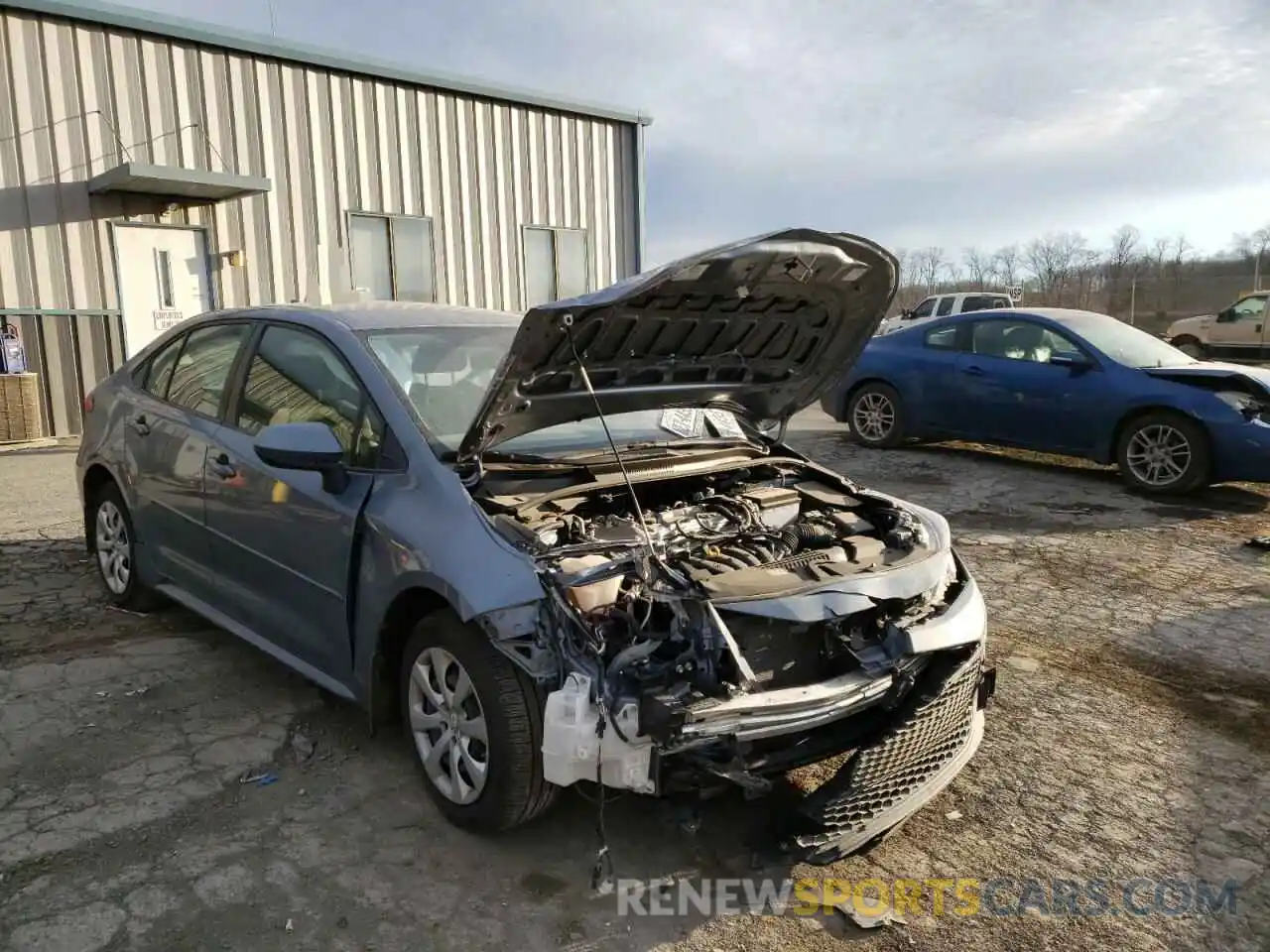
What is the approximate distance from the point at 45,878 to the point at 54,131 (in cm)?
981

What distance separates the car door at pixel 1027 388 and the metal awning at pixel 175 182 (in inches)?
317

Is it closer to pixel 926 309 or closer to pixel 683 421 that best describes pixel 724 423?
pixel 683 421

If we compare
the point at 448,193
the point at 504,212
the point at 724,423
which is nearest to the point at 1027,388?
the point at 724,423

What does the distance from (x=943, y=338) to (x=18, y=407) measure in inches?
382

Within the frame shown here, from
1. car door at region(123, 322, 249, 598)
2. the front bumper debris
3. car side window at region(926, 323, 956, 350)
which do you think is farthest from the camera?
car side window at region(926, 323, 956, 350)

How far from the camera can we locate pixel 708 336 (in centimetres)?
366

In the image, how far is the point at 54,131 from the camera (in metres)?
9.81

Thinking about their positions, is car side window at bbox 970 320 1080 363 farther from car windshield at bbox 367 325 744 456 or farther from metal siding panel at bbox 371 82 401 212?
metal siding panel at bbox 371 82 401 212

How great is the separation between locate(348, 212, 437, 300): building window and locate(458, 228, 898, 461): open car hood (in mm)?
9355

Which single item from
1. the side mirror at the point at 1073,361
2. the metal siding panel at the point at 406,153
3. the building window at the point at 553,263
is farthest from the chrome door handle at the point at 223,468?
the building window at the point at 553,263

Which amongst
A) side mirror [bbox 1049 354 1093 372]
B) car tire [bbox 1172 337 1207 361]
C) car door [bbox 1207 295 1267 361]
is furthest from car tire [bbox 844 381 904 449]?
car tire [bbox 1172 337 1207 361]

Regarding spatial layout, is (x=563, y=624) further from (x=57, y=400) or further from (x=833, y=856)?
(x=57, y=400)

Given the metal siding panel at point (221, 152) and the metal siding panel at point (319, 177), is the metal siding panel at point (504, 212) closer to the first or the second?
the metal siding panel at point (319, 177)

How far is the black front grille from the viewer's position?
251cm
